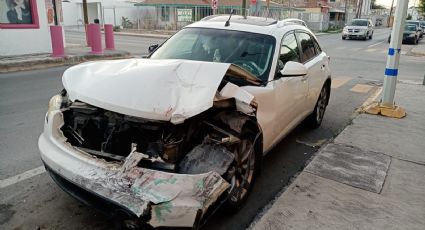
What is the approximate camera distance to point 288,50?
4695 millimetres

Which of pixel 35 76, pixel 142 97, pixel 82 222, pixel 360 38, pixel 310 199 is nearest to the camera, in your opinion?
pixel 142 97

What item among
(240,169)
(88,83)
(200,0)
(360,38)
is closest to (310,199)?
(240,169)

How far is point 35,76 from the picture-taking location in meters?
10.5

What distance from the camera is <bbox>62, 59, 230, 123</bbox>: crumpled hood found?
9.30ft

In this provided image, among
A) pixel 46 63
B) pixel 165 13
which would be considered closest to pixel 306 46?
pixel 46 63

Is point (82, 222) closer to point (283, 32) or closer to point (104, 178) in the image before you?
point (104, 178)

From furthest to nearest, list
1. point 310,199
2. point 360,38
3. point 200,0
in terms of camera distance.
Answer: point 200,0 → point 360,38 → point 310,199

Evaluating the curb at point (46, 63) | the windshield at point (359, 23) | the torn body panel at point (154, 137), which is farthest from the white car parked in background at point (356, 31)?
the torn body panel at point (154, 137)

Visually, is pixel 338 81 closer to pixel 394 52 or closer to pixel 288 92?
pixel 394 52

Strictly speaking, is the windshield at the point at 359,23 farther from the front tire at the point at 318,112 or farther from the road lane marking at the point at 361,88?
the front tire at the point at 318,112

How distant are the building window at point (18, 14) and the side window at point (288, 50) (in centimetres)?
1181

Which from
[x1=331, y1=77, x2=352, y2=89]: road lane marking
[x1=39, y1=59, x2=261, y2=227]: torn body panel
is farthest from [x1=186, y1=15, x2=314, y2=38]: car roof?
[x1=331, y1=77, x2=352, y2=89]: road lane marking

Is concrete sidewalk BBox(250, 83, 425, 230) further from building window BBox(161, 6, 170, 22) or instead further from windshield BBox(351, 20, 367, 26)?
building window BBox(161, 6, 170, 22)

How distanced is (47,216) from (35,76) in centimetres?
823
